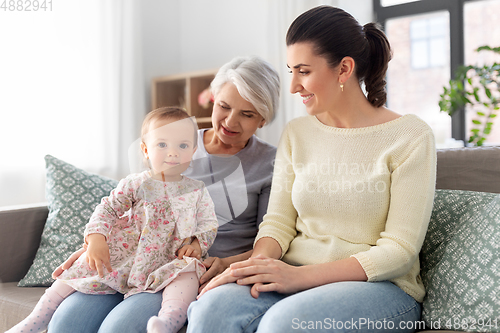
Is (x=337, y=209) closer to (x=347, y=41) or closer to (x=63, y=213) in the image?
(x=347, y=41)

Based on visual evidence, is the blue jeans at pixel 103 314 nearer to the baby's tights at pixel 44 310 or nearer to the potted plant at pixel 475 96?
the baby's tights at pixel 44 310

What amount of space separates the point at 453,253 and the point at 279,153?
0.53 meters

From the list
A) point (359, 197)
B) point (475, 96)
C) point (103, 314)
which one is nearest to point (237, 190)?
point (359, 197)

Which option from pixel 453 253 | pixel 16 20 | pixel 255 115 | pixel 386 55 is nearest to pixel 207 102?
pixel 255 115

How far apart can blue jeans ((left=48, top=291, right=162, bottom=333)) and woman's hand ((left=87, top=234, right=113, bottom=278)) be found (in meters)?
0.09

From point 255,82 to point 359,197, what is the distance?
1.57ft

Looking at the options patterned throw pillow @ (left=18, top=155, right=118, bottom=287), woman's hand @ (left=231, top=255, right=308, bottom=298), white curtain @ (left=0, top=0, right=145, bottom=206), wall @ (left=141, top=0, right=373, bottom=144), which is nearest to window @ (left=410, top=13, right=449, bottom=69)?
wall @ (left=141, top=0, right=373, bottom=144)

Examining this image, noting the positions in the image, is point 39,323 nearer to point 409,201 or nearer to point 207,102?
point 207,102

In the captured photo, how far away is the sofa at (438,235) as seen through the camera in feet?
3.26

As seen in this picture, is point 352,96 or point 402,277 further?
point 352,96

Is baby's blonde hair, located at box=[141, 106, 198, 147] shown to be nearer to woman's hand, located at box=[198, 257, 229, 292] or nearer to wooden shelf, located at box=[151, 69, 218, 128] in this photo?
woman's hand, located at box=[198, 257, 229, 292]

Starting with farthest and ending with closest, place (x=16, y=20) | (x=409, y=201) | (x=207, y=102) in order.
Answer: (x=16, y=20)
(x=207, y=102)
(x=409, y=201)

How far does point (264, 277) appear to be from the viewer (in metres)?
0.97

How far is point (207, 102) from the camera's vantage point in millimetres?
1386
